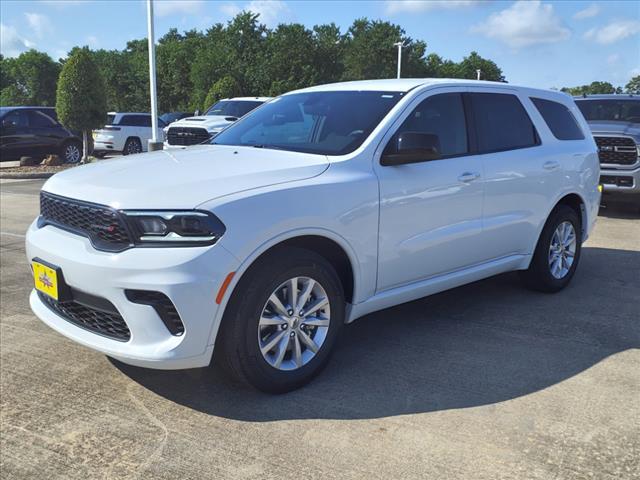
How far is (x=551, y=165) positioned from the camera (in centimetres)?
512

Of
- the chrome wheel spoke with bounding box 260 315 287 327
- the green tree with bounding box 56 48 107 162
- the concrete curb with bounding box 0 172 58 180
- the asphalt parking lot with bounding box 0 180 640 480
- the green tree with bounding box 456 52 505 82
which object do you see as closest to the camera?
the asphalt parking lot with bounding box 0 180 640 480

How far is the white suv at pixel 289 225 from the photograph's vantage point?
2994 mm

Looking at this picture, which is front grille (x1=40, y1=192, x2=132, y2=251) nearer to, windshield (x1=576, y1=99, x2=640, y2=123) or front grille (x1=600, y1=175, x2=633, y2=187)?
front grille (x1=600, y1=175, x2=633, y2=187)

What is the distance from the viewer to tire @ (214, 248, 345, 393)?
314cm

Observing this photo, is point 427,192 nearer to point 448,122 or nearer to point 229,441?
point 448,122

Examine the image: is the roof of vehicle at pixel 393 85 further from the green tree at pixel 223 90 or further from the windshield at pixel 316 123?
the green tree at pixel 223 90

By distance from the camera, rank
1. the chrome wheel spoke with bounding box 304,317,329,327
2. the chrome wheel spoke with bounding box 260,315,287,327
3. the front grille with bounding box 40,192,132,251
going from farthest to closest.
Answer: the chrome wheel spoke with bounding box 304,317,329,327, the chrome wheel spoke with bounding box 260,315,287,327, the front grille with bounding box 40,192,132,251

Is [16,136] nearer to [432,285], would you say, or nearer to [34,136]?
[34,136]

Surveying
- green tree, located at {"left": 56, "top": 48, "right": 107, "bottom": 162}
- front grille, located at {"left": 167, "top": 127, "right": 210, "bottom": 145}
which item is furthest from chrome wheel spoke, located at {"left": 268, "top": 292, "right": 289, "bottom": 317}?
green tree, located at {"left": 56, "top": 48, "right": 107, "bottom": 162}

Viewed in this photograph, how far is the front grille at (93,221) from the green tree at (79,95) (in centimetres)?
1425

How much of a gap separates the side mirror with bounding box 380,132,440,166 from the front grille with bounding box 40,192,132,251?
162 cm

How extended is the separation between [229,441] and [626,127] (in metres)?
8.76

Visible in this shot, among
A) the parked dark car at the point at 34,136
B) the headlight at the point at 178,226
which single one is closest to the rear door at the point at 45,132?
the parked dark car at the point at 34,136

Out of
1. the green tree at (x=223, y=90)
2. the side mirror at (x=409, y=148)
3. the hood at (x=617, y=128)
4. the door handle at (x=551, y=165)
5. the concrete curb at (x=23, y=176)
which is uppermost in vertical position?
the green tree at (x=223, y=90)
